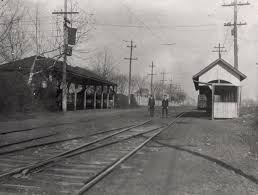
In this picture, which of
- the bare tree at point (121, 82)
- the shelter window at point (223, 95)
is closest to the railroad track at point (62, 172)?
the shelter window at point (223, 95)

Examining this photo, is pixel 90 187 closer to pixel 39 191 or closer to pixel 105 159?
pixel 39 191

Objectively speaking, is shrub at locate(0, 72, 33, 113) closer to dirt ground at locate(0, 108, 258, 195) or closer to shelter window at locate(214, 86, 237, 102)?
dirt ground at locate(0, 108, 258, 195)

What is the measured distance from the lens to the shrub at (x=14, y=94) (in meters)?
28.0

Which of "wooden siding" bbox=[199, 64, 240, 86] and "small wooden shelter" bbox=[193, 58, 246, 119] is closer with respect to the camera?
"small wooden shelter" bbox=[193, 58, 246, 119]

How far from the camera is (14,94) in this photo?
95.8ft

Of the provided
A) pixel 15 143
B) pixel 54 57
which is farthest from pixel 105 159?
pixel 54 57

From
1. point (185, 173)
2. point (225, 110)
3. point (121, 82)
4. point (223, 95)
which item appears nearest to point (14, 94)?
point (225, 110)

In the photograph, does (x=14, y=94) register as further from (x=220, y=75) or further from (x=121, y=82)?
(x=121, y=82)

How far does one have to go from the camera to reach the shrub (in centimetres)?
2795

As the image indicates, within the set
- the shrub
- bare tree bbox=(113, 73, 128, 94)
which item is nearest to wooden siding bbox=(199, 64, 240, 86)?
the shrub

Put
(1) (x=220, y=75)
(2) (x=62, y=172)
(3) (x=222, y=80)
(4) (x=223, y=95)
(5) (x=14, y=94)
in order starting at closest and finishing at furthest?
(2) (x=62, y=172) → (5) (x=14, y=94) → (1) (x=220, y=75) → (3) (x=222, y=80) → (4) (x=223, y=95)

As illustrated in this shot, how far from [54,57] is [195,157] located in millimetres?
27406

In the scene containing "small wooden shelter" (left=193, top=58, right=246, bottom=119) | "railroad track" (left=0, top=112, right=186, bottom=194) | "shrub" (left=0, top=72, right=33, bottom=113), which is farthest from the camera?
"small wooden shelter" (left=193, top=58, right=246, bottom=119)

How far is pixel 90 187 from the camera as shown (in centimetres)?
669
